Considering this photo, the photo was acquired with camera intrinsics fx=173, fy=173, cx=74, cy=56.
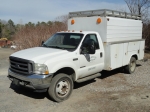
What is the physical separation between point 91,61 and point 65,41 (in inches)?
45.0

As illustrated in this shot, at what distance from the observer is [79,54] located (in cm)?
549

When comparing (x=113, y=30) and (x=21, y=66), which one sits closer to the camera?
(x=21, y=66)

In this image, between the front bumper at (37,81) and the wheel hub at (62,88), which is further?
the wheel hub at (62,88)

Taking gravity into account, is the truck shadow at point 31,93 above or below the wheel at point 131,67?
below

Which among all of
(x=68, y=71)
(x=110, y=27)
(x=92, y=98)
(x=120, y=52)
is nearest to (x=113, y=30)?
(x=110, y=27)

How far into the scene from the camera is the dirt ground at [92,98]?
4652mm

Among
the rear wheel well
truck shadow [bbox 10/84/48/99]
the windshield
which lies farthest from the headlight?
the windshield

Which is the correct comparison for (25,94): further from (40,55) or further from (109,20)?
(109,20)

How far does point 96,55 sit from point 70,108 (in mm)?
2198

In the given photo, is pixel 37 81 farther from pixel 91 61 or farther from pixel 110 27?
pixel 110 27

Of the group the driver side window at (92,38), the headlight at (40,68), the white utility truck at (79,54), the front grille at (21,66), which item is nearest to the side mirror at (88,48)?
the white utility truck at (79,54)

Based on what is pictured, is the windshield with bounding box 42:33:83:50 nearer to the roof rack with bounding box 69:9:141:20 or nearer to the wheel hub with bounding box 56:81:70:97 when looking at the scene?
the wheel hub with bounding box 56:81:70:97

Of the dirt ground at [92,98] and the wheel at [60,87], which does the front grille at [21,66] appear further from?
the dirt ground at [92,98]

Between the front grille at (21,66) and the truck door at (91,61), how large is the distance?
1650 millimetres
